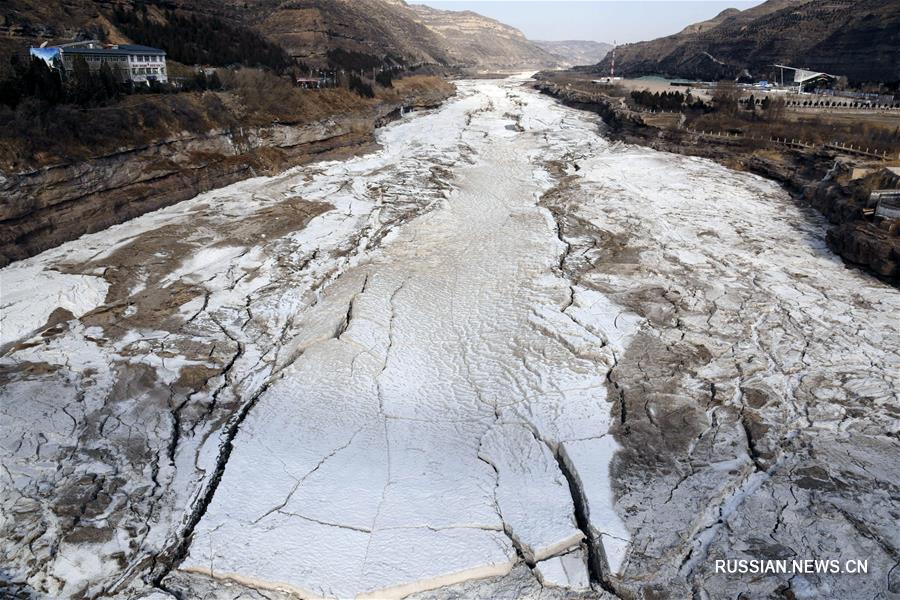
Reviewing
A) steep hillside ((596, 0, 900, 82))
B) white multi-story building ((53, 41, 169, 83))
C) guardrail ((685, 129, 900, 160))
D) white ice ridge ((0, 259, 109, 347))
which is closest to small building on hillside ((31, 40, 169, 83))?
white multi-story building ((53, 41, 169, 83))

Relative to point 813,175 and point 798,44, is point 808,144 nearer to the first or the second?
point 813,175

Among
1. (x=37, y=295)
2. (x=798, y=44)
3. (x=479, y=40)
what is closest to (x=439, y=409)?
(x=37, y=295)

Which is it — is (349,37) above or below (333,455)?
above

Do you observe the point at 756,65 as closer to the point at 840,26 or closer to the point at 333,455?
the point at 840,26

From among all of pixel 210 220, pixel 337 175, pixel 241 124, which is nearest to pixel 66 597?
pixel 210 220

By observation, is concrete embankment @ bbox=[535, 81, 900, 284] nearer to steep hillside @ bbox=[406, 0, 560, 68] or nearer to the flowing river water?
the flowing river water

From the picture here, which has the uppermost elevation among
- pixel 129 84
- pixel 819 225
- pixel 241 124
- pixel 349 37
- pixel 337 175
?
pixel 349 37

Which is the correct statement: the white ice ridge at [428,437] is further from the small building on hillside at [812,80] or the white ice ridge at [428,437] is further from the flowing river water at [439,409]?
the small building on hillside at [812,80]
